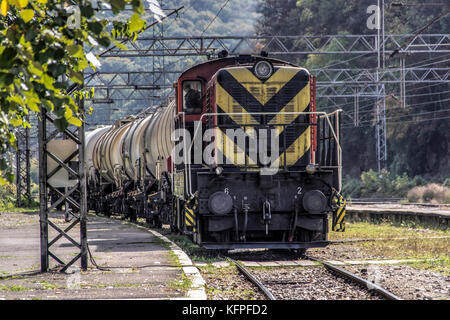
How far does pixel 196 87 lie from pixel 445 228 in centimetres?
989

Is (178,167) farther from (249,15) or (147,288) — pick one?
(249,15)

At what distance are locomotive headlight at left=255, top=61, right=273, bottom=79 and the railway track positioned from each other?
142 inches

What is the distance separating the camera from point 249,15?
18900cm

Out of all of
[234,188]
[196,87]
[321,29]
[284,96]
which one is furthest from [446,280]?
[321,29]

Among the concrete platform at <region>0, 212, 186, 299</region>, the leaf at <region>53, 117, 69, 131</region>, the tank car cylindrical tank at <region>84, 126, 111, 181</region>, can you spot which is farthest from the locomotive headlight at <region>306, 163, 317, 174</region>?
the tank car cylindrical tank at <region>84, 126, 111, 181</region>

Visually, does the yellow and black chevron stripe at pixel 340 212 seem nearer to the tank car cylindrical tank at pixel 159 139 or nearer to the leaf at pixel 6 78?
the tank car cylindrical tank at pixel 159 139

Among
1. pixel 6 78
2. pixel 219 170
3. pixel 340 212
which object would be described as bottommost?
pixel 340 212

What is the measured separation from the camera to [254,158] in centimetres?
1233

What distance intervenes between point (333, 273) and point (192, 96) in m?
5.10

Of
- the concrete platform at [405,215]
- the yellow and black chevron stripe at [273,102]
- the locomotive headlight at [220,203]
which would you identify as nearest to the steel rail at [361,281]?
the locomotive headlight at [220,203]

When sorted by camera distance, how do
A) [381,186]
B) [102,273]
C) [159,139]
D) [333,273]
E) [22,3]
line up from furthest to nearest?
1. [381,186]
2. [159,139]
3. [333,273]
4. [102,273]
5. [22,3]

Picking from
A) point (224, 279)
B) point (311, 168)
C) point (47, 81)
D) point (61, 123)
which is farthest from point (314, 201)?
point (47, 81)

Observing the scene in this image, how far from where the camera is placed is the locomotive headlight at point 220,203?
1154 cm

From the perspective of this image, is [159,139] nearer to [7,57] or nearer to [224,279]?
[224,279]
